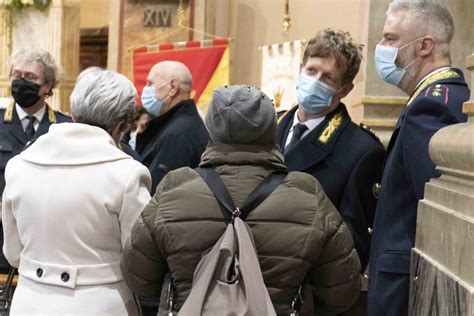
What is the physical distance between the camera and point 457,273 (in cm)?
239

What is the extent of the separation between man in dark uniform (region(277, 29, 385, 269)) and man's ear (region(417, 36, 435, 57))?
38 centimetres

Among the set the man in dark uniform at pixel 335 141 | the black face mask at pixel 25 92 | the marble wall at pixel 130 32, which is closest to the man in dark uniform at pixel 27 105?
the black face mask at pixel 25 92

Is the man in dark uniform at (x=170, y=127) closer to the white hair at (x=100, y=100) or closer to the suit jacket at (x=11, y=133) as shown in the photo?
the suit jacket at (x=11, y=133)

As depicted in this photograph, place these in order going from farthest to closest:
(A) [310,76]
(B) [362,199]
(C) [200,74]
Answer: (C) [200,74], (A) [310,76], (B) [362,199]

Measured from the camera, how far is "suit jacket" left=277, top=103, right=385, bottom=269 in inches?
139

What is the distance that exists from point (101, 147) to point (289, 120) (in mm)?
1130

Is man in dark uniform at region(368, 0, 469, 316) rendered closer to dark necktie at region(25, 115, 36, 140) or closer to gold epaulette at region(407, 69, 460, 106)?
gold epaulette at region(407, 69, 460, 106)

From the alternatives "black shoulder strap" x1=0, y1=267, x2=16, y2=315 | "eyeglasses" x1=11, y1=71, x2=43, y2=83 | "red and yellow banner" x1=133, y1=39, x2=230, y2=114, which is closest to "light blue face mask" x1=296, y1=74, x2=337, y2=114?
"black shoulder strap" x1=0, y1=267, x2=16, y2=315

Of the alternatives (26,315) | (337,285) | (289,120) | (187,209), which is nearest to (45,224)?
(26,315)

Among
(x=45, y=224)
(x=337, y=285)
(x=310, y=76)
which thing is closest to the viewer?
(x=337, y=285)

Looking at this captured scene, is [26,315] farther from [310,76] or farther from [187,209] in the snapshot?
[310,76]

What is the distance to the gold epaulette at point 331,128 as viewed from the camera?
3.68m

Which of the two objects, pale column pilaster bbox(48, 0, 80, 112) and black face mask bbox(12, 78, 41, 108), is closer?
black face mask bbox(12, 78, 41, 108)

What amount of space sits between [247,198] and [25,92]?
245 cm
